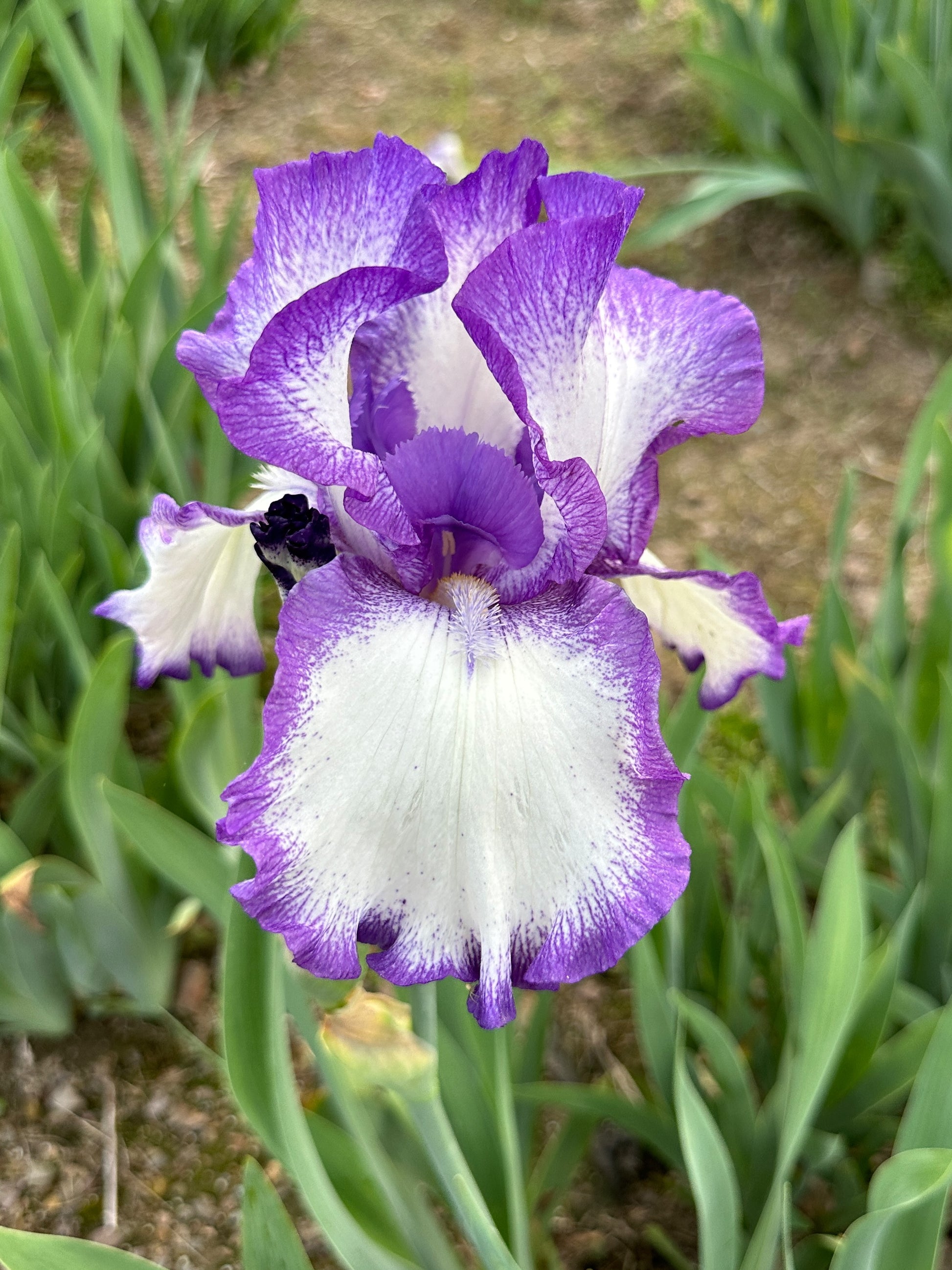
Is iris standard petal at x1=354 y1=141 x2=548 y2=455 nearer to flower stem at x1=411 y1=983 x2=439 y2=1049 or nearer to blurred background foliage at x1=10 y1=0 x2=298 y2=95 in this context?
flower stem at x1=411 y1=983 x2=439 y2=1049

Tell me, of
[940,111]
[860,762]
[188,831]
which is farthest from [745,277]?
[188,831]

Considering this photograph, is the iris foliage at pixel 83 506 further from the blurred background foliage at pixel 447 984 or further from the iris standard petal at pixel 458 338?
the iris standard petal at pixel 458 338

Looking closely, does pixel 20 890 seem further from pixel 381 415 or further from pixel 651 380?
pixel 651 380

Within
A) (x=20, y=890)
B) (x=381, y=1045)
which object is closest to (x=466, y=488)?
(x=381, y=1045)

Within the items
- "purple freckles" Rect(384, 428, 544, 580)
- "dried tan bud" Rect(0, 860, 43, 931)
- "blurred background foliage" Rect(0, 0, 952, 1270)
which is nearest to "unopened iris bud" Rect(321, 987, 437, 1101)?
"blurred background foliage" Rect(0, 0, 952, 1270)

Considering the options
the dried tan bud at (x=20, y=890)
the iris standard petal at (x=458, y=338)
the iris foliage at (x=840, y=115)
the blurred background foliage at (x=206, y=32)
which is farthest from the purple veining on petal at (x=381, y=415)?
the blurred background foliage at (x=206, y=32)
